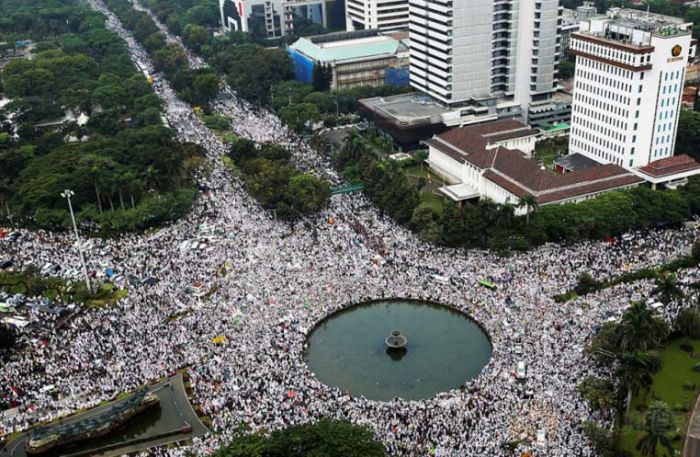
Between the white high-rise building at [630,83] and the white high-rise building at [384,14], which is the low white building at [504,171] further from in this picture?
the white high-rise building at [384,14]

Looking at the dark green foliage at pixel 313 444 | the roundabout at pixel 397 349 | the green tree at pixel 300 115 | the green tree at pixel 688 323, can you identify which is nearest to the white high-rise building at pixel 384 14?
the green tree at pixel 300 115

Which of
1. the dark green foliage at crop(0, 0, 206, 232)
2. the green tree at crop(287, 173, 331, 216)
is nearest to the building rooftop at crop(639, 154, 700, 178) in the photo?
the green tree at crop(287, 173, 331, 216)

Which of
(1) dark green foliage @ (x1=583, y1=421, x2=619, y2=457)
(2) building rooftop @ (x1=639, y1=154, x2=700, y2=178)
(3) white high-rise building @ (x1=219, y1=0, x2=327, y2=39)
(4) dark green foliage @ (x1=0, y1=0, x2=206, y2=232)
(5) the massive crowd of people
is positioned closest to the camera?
(1) dark green foliage @ (x1=583, y1=421, x2=619, y2=457)

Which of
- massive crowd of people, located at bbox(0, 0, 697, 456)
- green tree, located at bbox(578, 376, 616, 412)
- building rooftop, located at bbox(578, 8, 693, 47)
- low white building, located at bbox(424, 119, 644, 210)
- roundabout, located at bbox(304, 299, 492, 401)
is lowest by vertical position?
roundabout, located at bbox(304, 299, 492, 401)

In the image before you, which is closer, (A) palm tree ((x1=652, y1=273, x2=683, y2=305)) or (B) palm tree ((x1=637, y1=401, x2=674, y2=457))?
(B) palm tree ((x1=637, y1=401, x2=674, y2=457))

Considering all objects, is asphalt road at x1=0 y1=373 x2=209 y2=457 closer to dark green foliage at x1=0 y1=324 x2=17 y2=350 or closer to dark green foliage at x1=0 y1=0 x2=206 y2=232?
dark green foliage at x1=0 y1=324 x2=17 y2=350

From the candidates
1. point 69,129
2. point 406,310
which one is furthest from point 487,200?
point 69,129

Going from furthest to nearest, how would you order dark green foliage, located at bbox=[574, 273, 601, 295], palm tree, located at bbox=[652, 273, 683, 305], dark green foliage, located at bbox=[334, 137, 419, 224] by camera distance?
dark green foliage, located at bbox=[334, 137, 419, 224], dark green foliage, located at bbox=[574, 273, 601, 295], palm tree, located at bbox=[652, 273, 683, 305]
